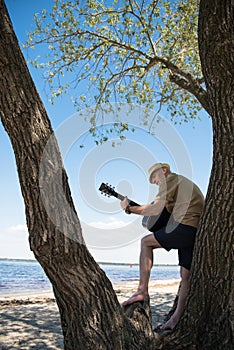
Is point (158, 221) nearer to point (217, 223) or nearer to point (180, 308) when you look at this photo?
point (217, 223)

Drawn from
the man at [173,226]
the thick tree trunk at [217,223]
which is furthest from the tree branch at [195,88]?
the man at [173,226]

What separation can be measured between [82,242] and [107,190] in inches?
47.3

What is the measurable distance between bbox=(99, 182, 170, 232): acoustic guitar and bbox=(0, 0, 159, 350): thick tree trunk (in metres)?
1.05

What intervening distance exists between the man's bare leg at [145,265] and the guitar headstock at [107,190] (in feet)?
2.06

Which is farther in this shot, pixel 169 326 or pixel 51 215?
pixel 169 326

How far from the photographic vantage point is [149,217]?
427 centimetres

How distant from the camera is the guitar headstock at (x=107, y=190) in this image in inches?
172

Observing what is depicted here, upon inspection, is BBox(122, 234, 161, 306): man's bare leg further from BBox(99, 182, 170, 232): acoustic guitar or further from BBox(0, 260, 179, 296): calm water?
BBox(0, 260, 179, 296): calm water

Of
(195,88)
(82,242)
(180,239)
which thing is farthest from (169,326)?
(195,88)

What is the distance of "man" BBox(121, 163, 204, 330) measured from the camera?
4.05 m

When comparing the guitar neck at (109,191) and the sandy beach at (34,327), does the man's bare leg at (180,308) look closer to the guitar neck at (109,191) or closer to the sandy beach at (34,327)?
the guitar neck at (109,191)

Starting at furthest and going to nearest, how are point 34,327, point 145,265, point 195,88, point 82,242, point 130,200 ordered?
point 195,88 → point 34,327 → point 130,200 → point 145,265 → point 82,242

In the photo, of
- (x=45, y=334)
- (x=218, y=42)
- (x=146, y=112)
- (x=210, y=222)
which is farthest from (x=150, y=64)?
(x=45, y=334)

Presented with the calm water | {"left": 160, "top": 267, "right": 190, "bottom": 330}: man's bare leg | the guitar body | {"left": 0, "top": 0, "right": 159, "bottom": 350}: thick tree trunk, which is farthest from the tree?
the calm water
